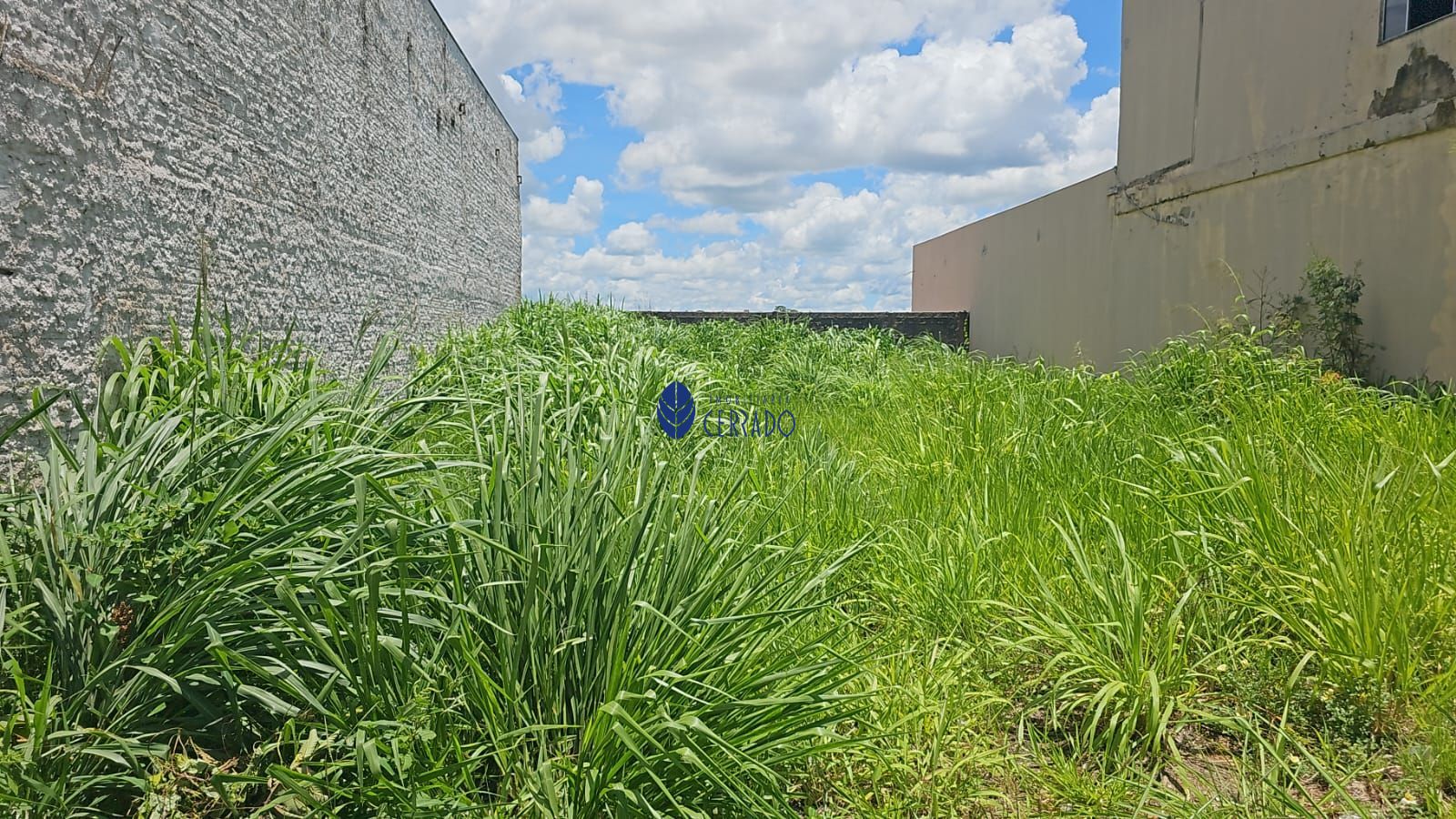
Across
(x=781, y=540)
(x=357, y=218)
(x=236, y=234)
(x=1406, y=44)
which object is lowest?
(x=781, y=540)

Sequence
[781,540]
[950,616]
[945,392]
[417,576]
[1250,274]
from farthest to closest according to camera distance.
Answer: [1250,274] → [945,392] → [781,540] → [950,616] → [417,576]

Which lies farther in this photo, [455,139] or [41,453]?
[455,139]

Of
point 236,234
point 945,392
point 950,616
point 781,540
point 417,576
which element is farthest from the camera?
point 945,392

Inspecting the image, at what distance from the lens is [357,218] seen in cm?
576

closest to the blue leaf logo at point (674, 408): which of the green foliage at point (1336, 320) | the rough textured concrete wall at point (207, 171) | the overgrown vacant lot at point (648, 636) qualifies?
the overgrown vacant lot at point (648, 636)

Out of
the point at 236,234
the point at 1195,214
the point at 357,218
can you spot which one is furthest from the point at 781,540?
the point at 1195,214

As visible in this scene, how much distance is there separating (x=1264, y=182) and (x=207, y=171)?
6.43m

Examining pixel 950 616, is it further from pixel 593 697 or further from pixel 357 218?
pixel 357 218

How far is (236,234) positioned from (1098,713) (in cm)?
381

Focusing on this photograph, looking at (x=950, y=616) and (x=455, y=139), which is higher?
(x=455, y=139)

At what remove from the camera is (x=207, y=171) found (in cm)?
362

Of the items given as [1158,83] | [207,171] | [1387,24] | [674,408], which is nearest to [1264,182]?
[1387,24]

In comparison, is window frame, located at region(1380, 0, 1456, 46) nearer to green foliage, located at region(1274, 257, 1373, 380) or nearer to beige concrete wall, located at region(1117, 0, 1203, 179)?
green foliage, located at region(1274, 257, 1373, 380)

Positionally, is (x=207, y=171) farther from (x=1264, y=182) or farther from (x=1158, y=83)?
(x=1158, y=83)
